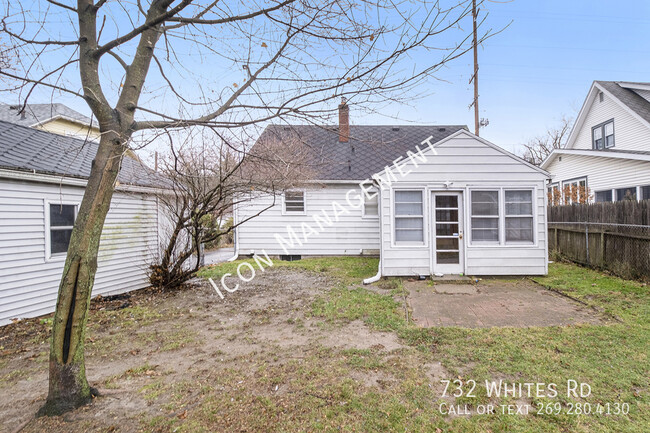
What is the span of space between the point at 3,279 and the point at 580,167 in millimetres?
19229

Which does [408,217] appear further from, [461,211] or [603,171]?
[603,171]

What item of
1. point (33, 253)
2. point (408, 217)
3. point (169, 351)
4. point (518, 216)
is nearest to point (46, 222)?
point (33, 253)

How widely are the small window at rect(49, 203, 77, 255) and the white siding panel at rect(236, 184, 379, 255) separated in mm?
5822

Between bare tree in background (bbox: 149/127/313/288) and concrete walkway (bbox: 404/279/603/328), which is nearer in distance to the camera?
concrete walkway (bbox: 404/279/603/328)

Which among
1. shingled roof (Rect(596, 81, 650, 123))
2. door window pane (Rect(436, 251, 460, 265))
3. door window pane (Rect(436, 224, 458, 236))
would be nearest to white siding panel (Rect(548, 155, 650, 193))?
shingled roof (Rect(596, 81, 650, 123))

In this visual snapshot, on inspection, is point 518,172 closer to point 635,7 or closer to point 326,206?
point 326,206

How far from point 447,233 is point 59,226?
348 inches

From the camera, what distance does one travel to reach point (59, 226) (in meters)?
6.10

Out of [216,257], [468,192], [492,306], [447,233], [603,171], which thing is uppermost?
[603,171]

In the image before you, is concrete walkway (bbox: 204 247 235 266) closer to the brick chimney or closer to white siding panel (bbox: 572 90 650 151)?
the brick chimney

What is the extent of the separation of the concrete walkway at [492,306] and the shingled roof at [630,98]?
1065 centimetres

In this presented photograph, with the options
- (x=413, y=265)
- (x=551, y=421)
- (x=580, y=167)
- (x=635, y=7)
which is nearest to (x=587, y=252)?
(x=413, y=265)

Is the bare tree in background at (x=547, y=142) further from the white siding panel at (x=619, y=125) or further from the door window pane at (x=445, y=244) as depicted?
the door window pane at (x=445, y=244)

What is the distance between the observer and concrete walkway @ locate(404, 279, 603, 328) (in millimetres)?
4746
